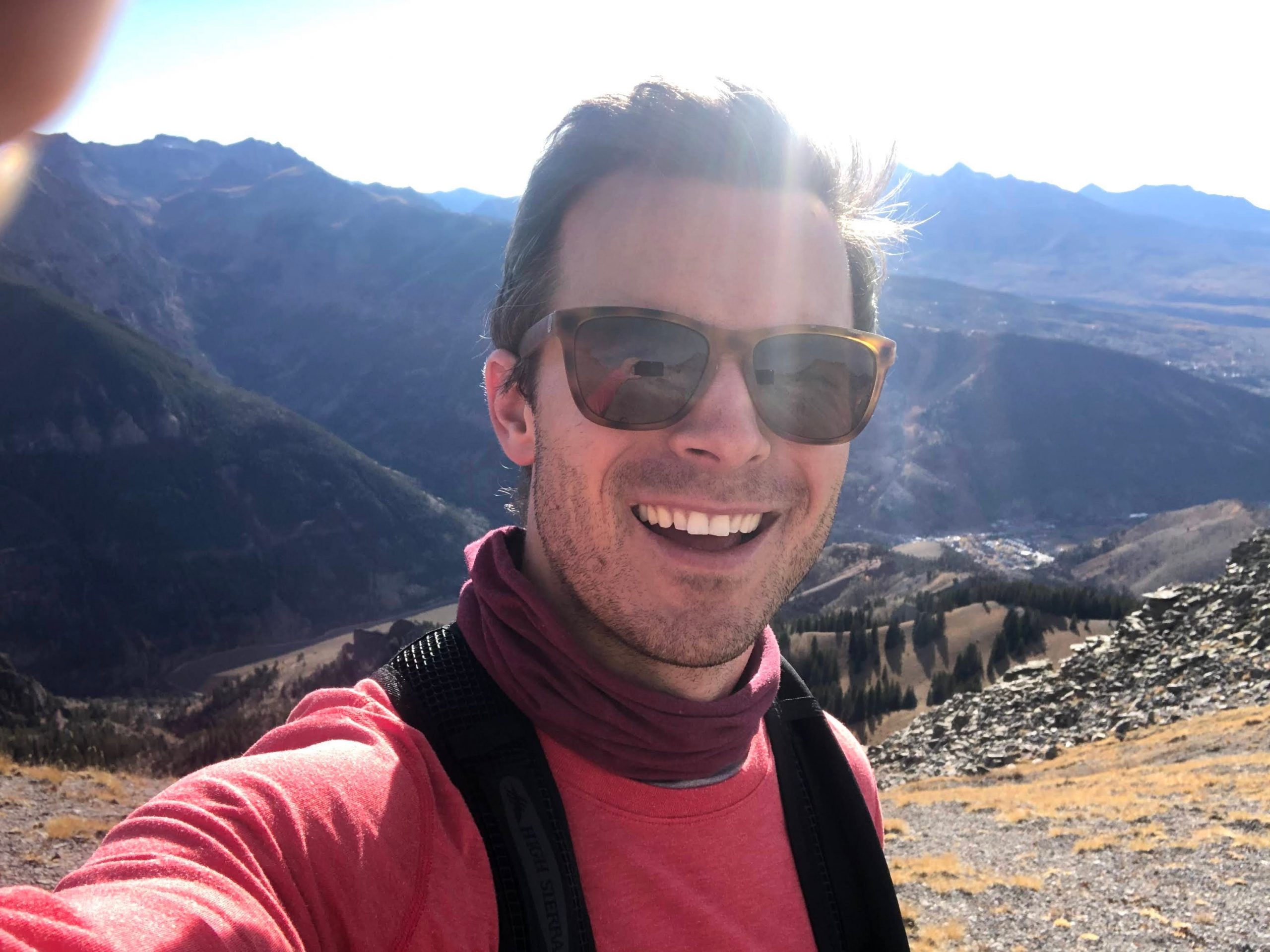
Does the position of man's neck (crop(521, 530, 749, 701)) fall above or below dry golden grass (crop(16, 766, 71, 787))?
above

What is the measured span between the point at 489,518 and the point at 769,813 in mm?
177406

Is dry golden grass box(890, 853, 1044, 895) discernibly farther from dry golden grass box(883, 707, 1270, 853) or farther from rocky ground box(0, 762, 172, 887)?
rocky ground box(0, 762, 172, 887)

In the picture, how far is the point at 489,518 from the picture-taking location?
6939 inches

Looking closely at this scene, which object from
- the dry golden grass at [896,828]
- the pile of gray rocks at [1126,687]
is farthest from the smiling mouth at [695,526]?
the pile of gray rocks at [1126,687]

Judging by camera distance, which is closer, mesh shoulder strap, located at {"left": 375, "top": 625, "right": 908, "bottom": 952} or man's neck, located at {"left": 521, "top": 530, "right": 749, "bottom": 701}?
mesh shoulder strap, located at {"left": 375, "top": 625, "right": 908, "bottom": 952}

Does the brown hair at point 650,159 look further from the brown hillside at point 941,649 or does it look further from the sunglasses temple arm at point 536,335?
the brown hillside at point 941,649

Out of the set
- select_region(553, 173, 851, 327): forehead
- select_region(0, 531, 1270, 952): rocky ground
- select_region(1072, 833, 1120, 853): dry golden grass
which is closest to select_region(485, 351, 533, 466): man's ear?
select_region(553, 173, 851, 327): forehead

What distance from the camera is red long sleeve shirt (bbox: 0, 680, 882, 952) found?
1.16 metres

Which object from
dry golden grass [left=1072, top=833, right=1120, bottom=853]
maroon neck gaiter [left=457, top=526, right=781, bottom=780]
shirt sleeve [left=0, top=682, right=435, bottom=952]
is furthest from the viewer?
dry golden grass [left=1072, top=833, right=1120, bottom=853]

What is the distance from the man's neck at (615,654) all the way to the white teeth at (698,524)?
1.13 ft

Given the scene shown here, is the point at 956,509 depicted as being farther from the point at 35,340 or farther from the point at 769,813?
the point at 769,813

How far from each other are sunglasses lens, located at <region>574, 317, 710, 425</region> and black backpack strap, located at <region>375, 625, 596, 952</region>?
0.74m

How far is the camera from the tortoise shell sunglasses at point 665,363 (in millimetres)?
2053

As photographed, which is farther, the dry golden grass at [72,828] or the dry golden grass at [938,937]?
the dry golden grass at [72,828]
